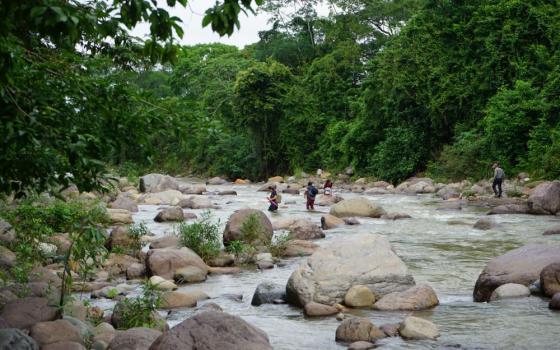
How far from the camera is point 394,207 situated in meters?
21.4

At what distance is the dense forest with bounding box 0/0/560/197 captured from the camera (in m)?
3.80

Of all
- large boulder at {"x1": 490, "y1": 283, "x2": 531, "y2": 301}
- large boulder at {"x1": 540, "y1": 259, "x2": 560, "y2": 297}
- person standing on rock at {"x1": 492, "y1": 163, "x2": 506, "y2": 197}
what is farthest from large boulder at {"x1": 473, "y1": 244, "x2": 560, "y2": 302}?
person standing on rock at {"x1": 492, "y1": 163, "x2": 506, "y2": 197}

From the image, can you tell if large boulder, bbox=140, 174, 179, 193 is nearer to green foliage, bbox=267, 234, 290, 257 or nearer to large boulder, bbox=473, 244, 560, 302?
green foliage, bbox=267, 234, 290, 257

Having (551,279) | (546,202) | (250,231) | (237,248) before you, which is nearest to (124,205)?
(250,231)

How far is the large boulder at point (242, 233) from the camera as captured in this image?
13070 mm

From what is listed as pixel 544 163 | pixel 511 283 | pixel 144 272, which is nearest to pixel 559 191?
pixel 544 163

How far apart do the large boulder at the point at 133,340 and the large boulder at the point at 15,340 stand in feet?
2.24

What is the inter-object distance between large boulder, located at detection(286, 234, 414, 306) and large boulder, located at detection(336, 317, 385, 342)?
54.4 inches

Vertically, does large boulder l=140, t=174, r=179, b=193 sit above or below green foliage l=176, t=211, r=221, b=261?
above

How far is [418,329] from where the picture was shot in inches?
279

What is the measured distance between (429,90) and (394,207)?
10.8 metres

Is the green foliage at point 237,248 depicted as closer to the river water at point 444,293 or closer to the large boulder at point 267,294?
the river water at point 444,293

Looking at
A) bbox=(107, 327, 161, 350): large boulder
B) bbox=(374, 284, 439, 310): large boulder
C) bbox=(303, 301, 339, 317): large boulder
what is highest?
bbox=(107, 327, 161, 350): large boulder

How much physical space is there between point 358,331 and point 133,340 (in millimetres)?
2491
